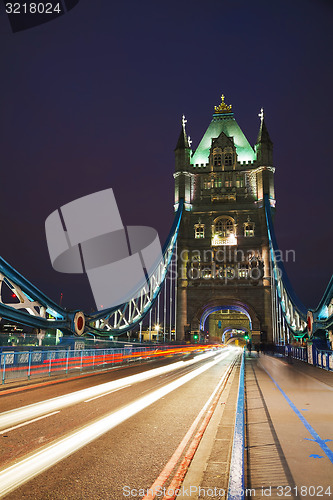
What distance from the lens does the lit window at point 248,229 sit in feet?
209

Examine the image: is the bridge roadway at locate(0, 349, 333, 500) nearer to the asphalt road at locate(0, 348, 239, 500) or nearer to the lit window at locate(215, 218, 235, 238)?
the asphalt road at locate(0, 348, 239, 500)

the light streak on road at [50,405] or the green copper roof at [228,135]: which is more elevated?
the green copper roof at [228,135]

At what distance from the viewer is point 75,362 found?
64.1ft

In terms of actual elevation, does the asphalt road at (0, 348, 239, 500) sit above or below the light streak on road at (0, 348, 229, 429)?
above

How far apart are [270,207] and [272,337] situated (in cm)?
2143

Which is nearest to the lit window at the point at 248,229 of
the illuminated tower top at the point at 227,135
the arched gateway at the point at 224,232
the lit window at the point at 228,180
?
the arched gateway at the point at 224,232

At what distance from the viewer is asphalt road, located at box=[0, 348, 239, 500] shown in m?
4.48

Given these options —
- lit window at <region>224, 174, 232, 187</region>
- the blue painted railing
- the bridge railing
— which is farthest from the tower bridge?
the bridge railing

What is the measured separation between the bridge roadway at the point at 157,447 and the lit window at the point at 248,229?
54082 millimetres

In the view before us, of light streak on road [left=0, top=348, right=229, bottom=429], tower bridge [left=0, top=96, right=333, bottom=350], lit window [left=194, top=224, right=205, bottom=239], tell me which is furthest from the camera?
lit window [left=194, top=224, right=205, bottom=239]

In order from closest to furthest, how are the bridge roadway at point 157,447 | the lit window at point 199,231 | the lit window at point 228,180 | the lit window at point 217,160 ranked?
the bridge roadway at point 157,447 → the lit window at point 199,231 → the lit window at point 228,180 → the lit window at point 217,160

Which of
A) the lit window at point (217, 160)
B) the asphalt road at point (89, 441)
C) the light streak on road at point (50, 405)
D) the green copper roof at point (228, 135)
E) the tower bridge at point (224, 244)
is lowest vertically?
the light streak on road at point (50, 405)

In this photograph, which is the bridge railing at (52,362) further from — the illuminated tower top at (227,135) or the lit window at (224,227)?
the illuminated tower top at (227,135)

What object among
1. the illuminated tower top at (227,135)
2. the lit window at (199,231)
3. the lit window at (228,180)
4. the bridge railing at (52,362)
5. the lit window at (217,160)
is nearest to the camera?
the bridge railing at (52,362)
